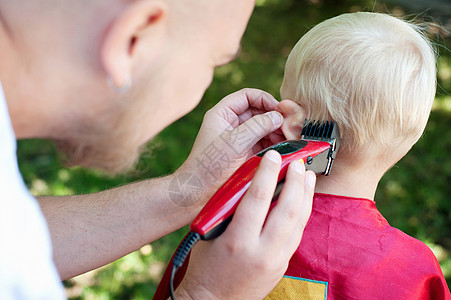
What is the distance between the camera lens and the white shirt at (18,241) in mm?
762

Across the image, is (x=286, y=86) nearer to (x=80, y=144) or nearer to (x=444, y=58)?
(x=80, y=144)

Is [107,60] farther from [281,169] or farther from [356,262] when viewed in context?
[356,262]

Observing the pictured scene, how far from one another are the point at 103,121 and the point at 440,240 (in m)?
2.30

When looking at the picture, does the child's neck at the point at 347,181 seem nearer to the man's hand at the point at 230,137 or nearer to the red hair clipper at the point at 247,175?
the red hair clipper at the point at 247,175

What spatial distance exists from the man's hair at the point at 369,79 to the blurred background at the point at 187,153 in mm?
475

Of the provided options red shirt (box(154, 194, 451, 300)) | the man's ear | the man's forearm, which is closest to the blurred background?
the man's forearm

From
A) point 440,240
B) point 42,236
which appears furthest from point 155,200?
point 440,240

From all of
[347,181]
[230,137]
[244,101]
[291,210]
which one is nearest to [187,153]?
[244,101]

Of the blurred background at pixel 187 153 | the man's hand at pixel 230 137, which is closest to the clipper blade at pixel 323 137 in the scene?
the man's hand at pixel 230 137

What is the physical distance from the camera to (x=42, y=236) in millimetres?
808

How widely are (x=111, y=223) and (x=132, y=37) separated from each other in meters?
0.80

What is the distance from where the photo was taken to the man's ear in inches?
32.1

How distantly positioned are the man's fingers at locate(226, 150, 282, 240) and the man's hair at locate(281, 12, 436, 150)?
39 centimetres

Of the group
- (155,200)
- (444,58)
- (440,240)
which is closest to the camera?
(155,200)
